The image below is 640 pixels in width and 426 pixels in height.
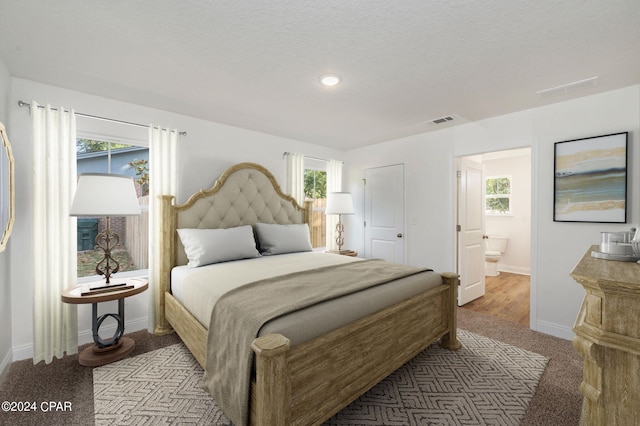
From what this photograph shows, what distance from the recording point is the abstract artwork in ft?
8.34

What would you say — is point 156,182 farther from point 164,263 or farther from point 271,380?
point 271,380

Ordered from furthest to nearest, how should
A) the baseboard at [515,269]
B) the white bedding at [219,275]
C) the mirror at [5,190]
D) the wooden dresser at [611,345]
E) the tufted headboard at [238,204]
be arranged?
the baseboard at [515,269] → the tufted headboard at [238,204] → the white bedding at [219,275] → the mirror at [5,190] → the wooden dresser at [611,345]

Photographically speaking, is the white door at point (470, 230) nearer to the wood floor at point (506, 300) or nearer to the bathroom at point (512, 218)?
the wood floor at point (506, 300)

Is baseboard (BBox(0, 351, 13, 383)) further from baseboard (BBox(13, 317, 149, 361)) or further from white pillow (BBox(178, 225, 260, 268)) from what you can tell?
white pillow (BBox(178, 225, 260, 268))

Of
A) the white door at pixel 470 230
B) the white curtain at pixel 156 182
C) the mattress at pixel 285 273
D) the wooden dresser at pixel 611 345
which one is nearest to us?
the wooden dresser at pixel 611 345

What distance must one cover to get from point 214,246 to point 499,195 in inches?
232

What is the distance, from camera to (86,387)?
2014 mm

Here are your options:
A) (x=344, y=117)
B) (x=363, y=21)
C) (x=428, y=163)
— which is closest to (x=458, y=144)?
(x=428, y=163)

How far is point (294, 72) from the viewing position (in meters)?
2.25

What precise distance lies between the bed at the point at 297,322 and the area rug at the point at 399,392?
172 millimetres

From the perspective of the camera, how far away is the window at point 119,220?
2.79 meters

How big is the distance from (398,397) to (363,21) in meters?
2.41

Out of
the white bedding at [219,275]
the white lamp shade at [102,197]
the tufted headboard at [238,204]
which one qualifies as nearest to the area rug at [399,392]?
the white bedding at [219,275]

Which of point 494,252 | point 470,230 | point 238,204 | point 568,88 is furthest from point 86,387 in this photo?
point 494,252
